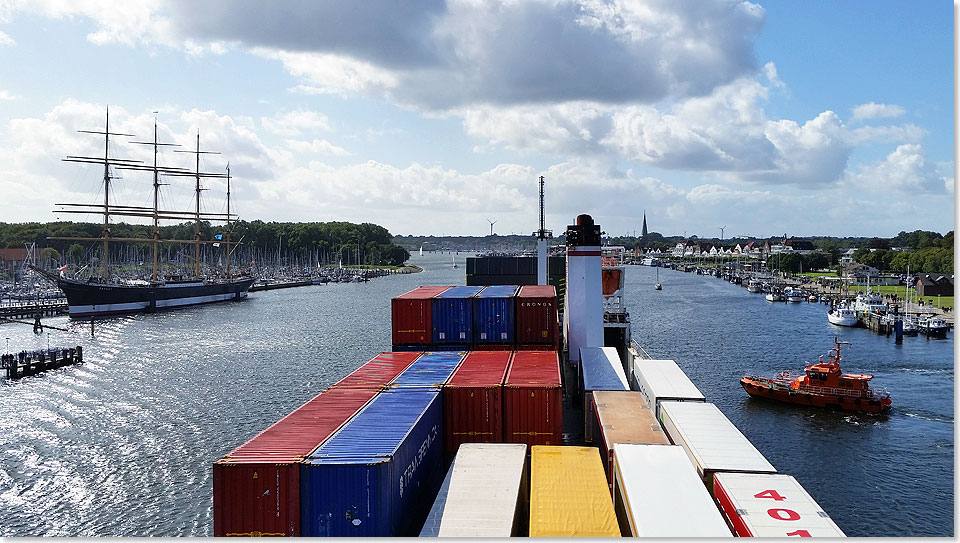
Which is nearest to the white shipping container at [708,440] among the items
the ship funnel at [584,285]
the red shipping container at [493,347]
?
the red shipping container at [493,347]

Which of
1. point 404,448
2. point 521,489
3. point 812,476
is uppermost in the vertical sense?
point 404,448

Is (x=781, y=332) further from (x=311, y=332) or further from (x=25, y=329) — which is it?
(x=25, y=329)

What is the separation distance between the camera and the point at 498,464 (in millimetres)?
15516

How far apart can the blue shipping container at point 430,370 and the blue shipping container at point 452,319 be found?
223cm

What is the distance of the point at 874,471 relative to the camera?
30.4m

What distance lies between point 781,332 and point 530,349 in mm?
58877

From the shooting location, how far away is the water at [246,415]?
2556 centimetres

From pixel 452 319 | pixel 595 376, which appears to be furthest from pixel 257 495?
pixel 452 319

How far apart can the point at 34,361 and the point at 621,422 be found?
51716mm

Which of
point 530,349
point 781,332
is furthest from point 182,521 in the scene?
point 781,332

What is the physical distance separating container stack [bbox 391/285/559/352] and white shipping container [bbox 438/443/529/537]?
429 inches

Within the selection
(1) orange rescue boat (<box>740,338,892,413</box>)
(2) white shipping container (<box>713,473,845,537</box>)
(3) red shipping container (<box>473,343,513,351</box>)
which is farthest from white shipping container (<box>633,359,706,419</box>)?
(1) orange rescue boat (<box>740,338,892,413</box>)

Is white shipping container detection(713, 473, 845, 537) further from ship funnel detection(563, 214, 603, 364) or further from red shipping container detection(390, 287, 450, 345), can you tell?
ship funnel detection(563, 214, 603, 364)

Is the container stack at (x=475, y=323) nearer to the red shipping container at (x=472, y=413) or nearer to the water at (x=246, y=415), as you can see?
the red shipping container at (x=472, y=413)
